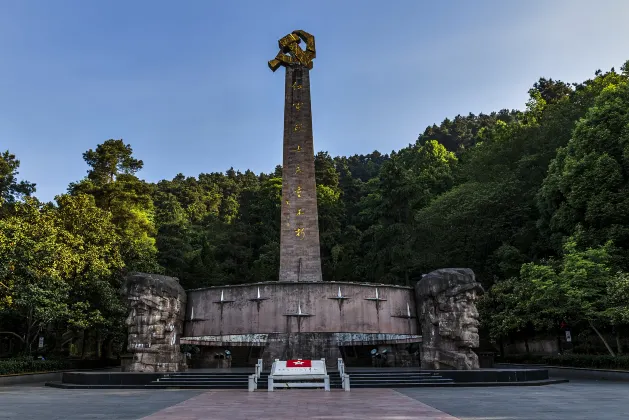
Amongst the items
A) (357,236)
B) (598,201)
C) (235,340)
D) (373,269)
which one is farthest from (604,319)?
(357,236)

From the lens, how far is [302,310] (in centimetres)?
1661

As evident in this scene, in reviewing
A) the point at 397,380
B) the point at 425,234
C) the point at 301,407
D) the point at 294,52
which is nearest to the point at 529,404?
the point at 301,407

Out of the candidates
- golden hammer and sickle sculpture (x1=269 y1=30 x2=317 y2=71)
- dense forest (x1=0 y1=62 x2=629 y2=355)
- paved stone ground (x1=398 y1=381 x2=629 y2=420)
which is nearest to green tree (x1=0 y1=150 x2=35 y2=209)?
dense forest (x1=0 y1=62 x2=629 y2=355)

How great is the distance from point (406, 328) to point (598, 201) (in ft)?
39.4

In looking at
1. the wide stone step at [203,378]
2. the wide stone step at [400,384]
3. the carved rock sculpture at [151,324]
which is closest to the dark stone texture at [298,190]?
the carved rock sculpture at [151,324]

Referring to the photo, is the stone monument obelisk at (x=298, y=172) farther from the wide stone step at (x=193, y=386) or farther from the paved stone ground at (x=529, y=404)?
the paved stone ground at (x=529, y=404)

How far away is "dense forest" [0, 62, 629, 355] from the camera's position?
20469mm

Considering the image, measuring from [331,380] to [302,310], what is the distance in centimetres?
292

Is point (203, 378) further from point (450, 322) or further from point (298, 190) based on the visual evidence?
point (298, 190)

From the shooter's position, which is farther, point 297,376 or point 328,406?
point 297,376

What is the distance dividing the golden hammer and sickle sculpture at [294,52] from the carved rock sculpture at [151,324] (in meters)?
13.1

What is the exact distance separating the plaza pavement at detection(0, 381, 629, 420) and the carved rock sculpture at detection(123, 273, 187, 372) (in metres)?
3.72

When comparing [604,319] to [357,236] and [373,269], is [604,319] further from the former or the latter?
[357,236]

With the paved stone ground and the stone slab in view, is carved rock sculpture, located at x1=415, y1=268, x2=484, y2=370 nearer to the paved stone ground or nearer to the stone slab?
the paved stone ground
